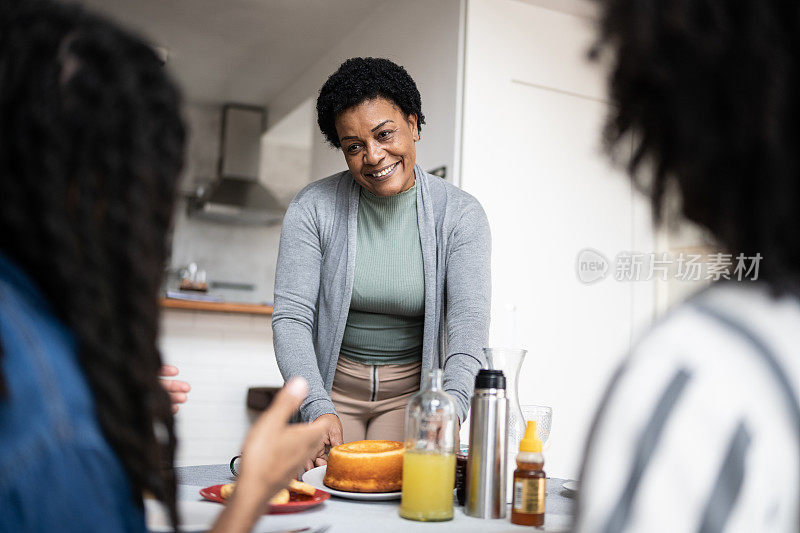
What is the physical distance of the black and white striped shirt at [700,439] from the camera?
18.0 inches

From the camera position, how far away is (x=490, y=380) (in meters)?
1.06

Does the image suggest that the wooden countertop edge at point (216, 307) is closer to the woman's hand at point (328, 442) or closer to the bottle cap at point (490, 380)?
the woman's hand at point (328, 442)

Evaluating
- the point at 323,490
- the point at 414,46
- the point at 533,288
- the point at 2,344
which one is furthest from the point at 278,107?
the point at 2,344

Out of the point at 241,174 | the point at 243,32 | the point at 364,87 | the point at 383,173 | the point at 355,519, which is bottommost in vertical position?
the point at 355,519

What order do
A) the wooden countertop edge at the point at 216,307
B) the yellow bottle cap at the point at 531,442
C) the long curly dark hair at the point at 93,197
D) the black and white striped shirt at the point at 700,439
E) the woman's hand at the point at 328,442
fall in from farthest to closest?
the wooden countertop edge at the point at 216,307, the woman's hand at the point at 328,442, the yellow bottle cap at the point at 531,442, the long curly dark hair at the point at 93,197, the black and white striped shirt at the point at 700,439

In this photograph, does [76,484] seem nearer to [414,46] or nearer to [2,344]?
[2,344]

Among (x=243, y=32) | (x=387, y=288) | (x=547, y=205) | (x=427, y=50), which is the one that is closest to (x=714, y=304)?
(x=387, y=288)

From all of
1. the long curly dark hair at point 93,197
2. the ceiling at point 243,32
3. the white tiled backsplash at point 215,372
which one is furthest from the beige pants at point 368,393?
the ceiling at point 243,32

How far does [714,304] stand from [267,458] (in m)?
0.47

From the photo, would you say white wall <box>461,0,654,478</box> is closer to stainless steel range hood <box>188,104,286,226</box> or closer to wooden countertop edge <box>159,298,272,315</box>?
wooden countertop edge <box>159,298,272,315</box>

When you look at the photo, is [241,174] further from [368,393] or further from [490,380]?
[490,380]

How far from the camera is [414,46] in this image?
3.53 meters

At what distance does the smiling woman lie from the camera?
1.68 metres

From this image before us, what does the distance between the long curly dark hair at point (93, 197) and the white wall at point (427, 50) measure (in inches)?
101
